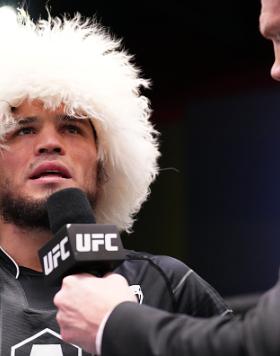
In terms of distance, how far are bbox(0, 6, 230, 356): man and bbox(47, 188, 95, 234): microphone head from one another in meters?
0.29

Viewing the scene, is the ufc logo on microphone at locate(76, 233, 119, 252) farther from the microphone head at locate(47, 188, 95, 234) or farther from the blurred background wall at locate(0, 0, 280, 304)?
the blurred background wall at locate(0, 0, 280, 304)

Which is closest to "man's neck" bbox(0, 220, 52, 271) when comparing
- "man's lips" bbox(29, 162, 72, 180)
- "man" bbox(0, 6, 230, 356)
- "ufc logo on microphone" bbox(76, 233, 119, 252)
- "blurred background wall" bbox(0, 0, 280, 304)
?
"man" bbox(0, 6, 230, 356)

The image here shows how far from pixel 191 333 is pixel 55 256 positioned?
0.26m

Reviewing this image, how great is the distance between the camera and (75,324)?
3.57ft

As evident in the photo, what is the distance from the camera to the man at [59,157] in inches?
60.4

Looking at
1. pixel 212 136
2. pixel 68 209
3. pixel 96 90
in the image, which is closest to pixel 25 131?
pixel 96 90

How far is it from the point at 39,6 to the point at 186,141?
2268 millimetres

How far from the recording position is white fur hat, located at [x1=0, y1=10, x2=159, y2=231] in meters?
1.67

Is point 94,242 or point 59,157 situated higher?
point 59,157

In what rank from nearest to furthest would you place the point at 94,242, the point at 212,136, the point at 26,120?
the point at 94,242 < the point at 26,120 < the point at 212,136

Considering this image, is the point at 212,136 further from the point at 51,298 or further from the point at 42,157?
the point at 51,298

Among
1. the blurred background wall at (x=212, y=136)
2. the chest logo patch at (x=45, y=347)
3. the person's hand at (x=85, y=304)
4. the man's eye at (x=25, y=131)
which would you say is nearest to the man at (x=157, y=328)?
the person's hand at (x=85, y=304)

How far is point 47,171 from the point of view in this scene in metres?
1.62

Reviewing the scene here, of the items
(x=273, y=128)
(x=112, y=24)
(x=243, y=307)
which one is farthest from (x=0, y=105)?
(x=273, y=128)
